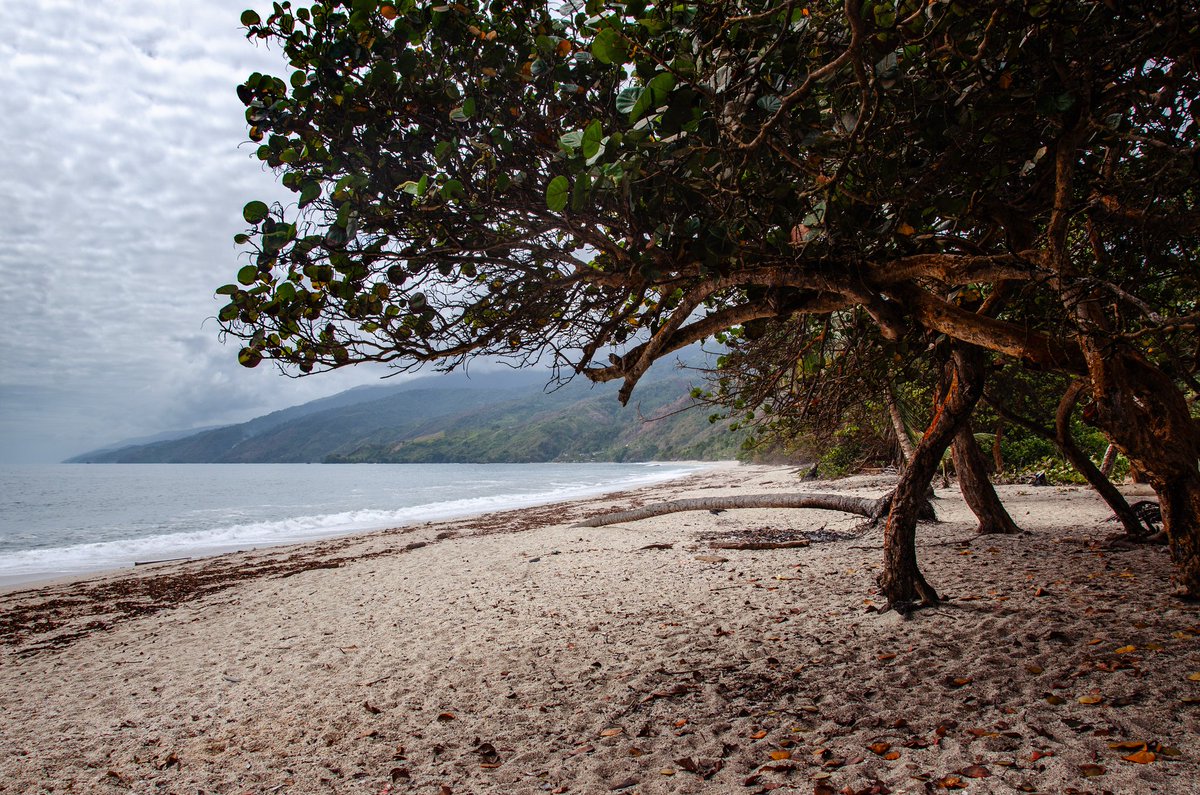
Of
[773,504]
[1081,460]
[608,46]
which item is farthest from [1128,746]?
[773,504]

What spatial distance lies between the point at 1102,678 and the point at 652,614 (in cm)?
323

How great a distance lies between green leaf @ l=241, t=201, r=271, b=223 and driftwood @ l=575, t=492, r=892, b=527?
8605 millimetres

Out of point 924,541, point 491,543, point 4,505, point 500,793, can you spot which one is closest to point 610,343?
point 500,793

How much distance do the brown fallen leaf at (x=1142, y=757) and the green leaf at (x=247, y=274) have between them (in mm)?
4736

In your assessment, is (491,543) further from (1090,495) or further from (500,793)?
(1090,495)

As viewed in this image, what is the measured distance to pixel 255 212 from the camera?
319cm

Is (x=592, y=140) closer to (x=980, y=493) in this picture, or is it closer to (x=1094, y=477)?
(x=1094, y=477)

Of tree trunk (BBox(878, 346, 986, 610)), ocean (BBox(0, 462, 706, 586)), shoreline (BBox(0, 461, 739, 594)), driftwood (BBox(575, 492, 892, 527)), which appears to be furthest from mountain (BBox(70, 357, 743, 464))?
tree trunk (BBox(878, 346, 986, 610))

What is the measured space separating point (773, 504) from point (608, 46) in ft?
34.9

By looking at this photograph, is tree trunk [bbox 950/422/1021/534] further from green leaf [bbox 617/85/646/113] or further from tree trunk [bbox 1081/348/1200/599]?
green leaf [bbox 617/85/646/113]

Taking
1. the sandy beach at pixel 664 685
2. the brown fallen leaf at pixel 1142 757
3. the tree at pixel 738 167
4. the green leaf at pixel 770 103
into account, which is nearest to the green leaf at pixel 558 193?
the tree at pixel 738 167

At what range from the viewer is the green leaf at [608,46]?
7.12 ft

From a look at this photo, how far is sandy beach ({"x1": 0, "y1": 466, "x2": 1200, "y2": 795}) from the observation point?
113 inches

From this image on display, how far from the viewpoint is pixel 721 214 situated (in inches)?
122
